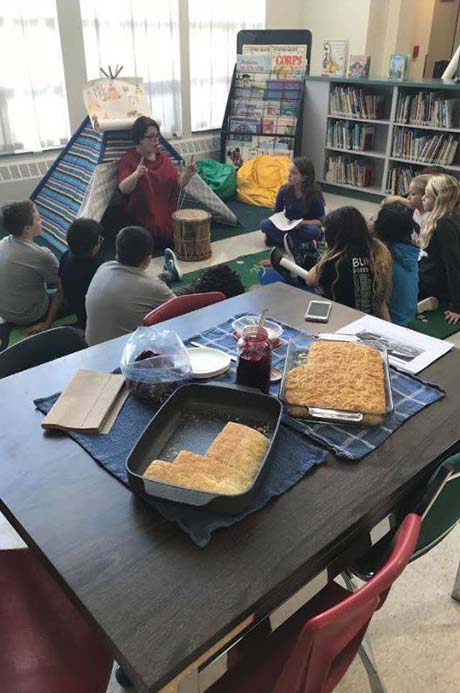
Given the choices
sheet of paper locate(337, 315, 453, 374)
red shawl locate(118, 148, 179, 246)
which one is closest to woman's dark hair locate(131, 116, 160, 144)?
red shawl locate(118, 148, 179, 246)

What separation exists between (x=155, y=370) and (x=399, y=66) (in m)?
4.94

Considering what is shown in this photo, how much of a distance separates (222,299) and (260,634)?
120cm

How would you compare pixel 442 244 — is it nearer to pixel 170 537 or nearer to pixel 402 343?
pixel 402 343

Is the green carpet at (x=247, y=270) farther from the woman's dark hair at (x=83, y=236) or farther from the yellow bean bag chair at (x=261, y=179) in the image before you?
the yellow bean bag chair at (x=261, y=179)

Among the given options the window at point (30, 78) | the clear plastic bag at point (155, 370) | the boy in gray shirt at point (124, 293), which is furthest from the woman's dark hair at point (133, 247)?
the window at point (30, 78)

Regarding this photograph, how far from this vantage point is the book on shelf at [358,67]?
545cm

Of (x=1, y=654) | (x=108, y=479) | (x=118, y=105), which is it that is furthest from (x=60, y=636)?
(x=118, y=105)

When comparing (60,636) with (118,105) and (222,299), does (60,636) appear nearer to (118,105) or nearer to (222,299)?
(222,299)

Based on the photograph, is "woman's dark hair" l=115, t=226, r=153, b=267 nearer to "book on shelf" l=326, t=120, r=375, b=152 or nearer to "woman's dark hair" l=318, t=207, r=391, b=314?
"woman's dark hair" l=318, t=207, r=391, b=314

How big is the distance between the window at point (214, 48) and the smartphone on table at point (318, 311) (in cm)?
494

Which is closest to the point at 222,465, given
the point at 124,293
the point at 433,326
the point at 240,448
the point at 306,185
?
the point at 240,448

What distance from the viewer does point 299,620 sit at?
1.19 metres

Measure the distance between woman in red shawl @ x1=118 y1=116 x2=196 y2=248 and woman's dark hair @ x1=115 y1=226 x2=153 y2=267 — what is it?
2167mm

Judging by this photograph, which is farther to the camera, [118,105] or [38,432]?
[118,105]
